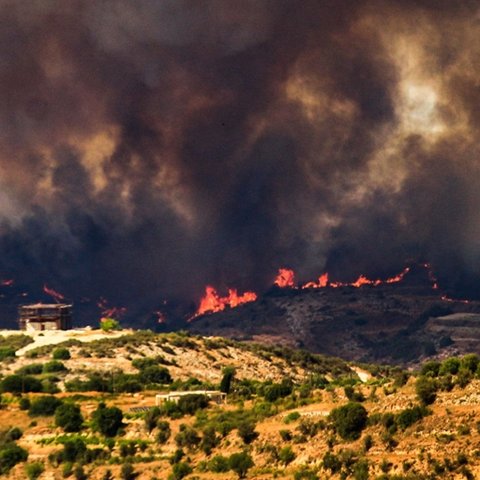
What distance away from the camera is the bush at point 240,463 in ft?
395

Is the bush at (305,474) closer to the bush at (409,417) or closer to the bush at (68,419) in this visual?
the bush at (409,417)

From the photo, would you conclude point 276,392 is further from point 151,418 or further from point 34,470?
point 34,470

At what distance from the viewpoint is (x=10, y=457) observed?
14188 cm

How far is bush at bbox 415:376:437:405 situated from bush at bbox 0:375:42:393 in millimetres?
59934

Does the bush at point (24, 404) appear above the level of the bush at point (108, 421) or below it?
above

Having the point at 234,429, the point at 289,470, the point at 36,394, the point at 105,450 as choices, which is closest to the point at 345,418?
the point at 289,470

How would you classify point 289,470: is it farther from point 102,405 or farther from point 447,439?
point 102,405

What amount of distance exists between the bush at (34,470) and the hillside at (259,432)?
0.52 ft

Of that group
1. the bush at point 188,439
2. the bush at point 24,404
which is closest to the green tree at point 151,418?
the bush at point 188,439

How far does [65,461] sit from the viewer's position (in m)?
138

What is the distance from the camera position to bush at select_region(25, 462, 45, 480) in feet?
449

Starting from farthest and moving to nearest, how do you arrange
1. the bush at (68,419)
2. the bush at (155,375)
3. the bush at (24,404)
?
the bush at (155,375), the bush at (24,404), the bush at (68,419)

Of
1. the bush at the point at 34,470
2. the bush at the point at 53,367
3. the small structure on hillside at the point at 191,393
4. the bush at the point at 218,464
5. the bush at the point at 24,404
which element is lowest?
the bush at the point at 218,464

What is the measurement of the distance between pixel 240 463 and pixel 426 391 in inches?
589
